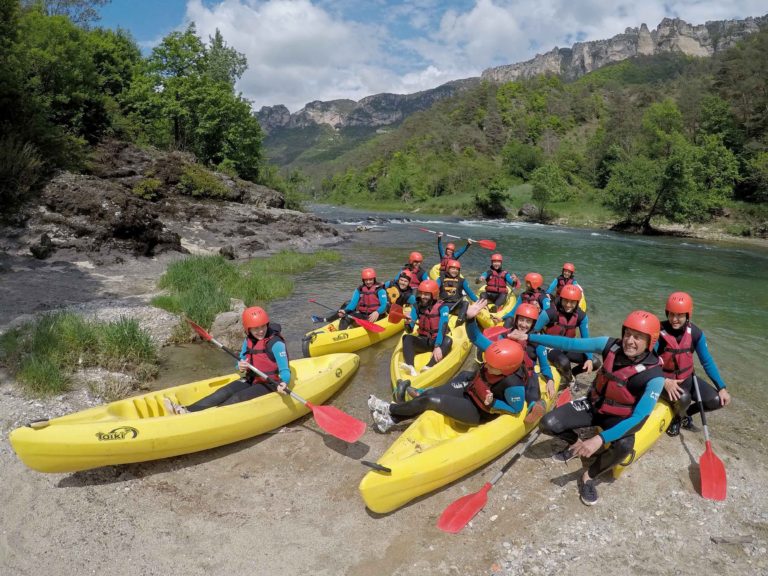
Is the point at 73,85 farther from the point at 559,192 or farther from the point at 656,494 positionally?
the point at 559,192

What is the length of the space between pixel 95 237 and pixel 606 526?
42.8ft

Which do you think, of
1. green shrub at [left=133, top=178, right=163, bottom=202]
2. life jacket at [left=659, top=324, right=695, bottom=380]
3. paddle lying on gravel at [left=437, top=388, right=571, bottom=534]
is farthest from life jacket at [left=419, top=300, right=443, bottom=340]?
green shrub at [left=133, top=178, right=163, bottom=202]

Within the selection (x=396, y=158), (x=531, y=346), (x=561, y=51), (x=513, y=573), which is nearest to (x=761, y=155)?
(x=531, y=346)

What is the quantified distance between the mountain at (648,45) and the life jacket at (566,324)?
386 ft

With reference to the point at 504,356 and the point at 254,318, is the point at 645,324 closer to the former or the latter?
the point at 504,356

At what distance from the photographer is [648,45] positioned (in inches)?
5468

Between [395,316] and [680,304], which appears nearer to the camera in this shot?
[680,304]

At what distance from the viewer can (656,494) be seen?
398 centimetres

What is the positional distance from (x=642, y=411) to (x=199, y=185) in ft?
64.9

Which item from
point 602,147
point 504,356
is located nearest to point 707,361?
point 504,356

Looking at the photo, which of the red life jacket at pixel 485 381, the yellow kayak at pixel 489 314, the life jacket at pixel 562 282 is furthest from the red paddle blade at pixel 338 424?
the life jacket at pixel 562 282

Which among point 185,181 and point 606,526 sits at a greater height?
point 185,181

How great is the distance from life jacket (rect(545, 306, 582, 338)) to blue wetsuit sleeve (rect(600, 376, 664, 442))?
234 centimetres

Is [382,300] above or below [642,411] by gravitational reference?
above
